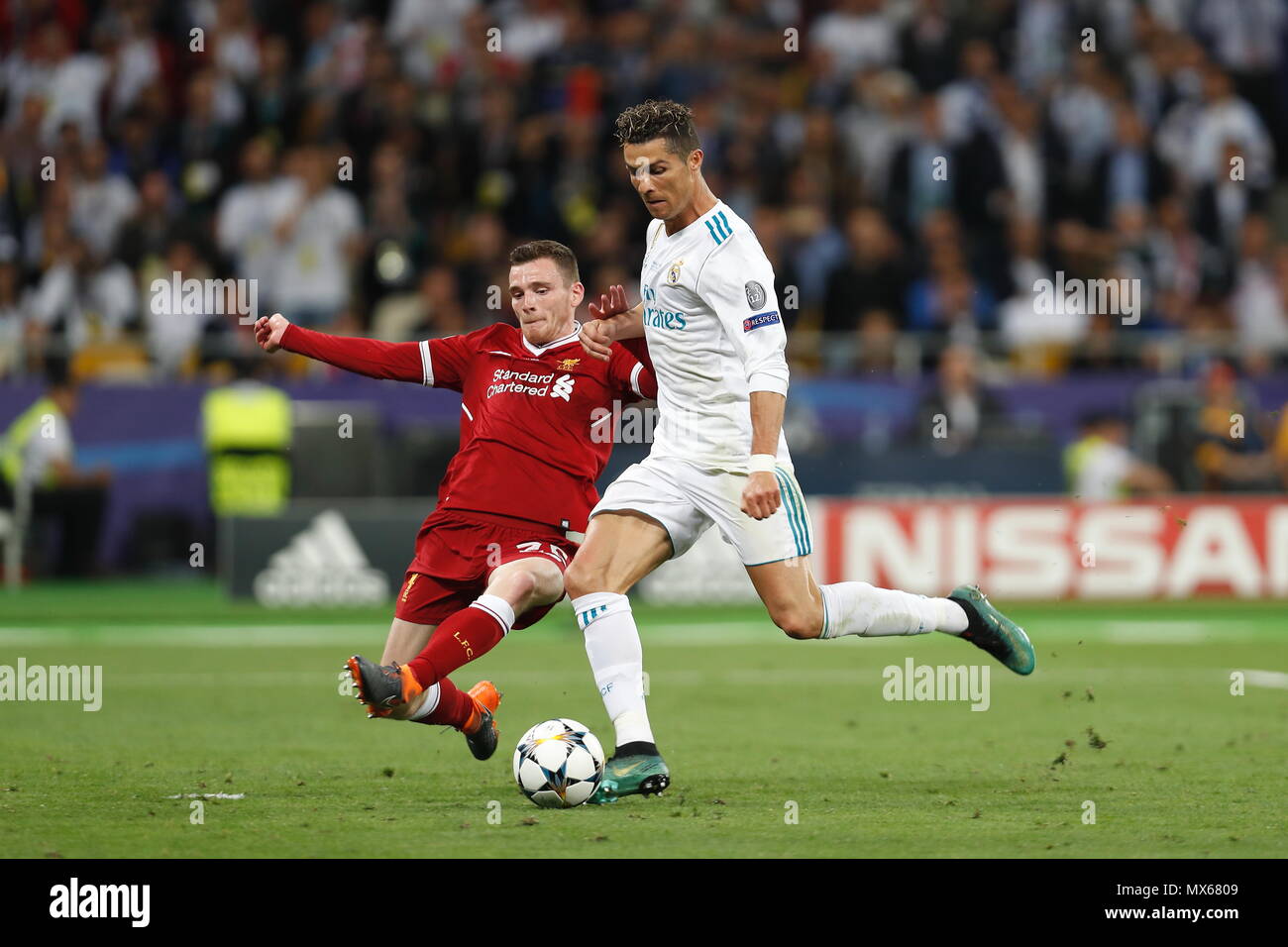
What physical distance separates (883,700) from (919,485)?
599 centimetres

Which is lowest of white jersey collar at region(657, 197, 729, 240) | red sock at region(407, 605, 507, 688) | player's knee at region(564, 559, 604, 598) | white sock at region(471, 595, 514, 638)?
red sock at region(407, 605, 507, 688)

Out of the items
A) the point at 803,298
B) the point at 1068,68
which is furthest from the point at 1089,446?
the point at 1068,68

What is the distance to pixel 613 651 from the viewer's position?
7047 mm

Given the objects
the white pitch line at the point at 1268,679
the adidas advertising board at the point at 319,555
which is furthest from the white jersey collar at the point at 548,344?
the adidas advertising board at the point at 319,555

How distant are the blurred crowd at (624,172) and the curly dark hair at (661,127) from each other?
33.3ft

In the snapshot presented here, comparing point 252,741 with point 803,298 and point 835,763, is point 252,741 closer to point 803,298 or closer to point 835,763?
point 835,763

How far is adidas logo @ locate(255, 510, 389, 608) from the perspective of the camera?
1538 cm

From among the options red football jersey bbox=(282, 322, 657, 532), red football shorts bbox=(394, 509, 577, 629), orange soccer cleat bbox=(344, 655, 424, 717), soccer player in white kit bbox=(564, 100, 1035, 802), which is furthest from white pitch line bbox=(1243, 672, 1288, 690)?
orange soccer cleat bbox=(344, 655, 424, 717)

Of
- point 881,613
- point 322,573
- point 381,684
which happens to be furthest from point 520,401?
point 322,573

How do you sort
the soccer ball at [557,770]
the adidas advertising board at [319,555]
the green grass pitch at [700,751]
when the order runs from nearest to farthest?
the green grass pitch at [700,751] → the soccer ball at [557,770] → the adidas advertising board at [319,555]

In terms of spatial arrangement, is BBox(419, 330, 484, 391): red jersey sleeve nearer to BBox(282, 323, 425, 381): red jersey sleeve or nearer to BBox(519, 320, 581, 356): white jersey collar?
BBox(282, 323, 425, 381): red jersey sleeve

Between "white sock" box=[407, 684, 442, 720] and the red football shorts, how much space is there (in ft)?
1.67

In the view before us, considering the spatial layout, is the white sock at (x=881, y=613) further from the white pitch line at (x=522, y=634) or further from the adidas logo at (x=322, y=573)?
the adidas logo at (x=322, y=573)

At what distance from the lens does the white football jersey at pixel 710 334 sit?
691 cm
